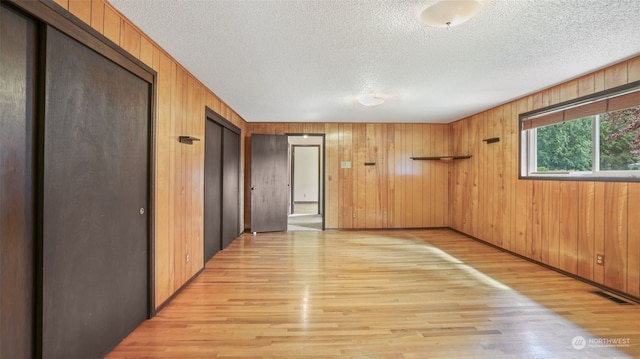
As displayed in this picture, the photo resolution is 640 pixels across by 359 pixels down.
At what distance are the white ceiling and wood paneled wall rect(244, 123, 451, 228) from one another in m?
2.04

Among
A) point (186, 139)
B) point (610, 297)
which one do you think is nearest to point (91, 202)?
Result: point (186, 139)

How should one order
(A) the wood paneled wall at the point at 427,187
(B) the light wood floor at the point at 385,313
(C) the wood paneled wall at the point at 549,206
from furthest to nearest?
(C) the wood paneled wall at the point at 549,206
(A) the wood paneled wall at the point at 427,187
(B) the light wood floor at the point at 385,313

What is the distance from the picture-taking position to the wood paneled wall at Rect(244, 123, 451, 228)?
5531 millimetres

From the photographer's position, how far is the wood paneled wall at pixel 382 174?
18.1 ft

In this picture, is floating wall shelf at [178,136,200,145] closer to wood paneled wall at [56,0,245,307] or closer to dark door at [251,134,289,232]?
wood paneled wall at [56,0,245,307]

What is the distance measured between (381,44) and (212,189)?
114 inches

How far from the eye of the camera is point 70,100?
1.38m

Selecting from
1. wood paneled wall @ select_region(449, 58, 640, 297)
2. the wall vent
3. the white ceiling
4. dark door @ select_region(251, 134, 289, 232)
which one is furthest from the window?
dark door @ select_region(251, 134, 289, 232)

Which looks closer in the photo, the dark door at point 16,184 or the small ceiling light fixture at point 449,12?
the dark door at point 16,184

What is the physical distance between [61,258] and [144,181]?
2.63 feet

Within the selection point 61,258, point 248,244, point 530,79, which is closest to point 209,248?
point 248,244

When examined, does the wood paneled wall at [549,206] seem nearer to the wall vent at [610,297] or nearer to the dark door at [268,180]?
the wall vent at [610,297]

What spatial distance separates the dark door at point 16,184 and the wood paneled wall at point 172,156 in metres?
0.48

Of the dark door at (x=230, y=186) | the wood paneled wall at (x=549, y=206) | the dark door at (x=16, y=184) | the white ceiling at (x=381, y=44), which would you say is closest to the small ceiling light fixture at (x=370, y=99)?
the white ceiling at (x=381, y=44)
